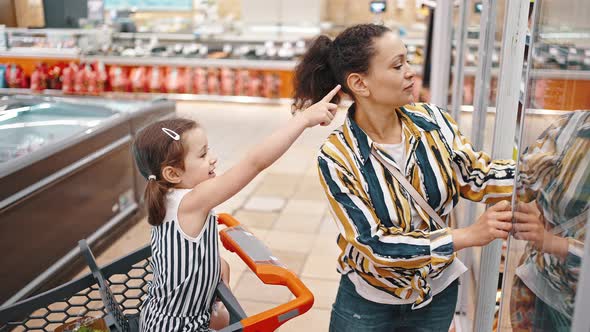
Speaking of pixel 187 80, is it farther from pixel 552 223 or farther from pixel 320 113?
pixel 552 223

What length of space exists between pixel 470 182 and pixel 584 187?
2.40ft

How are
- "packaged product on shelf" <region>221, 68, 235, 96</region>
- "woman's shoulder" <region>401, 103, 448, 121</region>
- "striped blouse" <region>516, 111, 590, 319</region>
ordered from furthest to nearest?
1. "packaged product on shelf" <region>221, 68, 235, 96</region>
2. "woman's shoulder" <region>401, 103, 448, 121</region>
3. "striped blouse" <region>516, 111, 590, 319</region>

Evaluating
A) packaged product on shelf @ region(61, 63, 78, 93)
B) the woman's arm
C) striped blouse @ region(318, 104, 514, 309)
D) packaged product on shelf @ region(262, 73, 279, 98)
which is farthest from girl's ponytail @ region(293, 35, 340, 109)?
packaged product on shelf @ region(61, 63, 78, 93)

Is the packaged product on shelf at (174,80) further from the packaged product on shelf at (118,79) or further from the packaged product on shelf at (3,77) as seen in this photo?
the packaged product on shelf at (3,77)

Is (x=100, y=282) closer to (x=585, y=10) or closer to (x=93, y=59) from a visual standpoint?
(x=585, y=10)

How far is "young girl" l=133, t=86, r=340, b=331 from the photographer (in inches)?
74.5

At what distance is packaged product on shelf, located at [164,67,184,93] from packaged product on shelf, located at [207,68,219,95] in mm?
455

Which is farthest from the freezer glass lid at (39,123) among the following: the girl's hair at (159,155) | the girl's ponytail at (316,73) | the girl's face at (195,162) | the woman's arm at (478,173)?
the woman's arm at (478,173)

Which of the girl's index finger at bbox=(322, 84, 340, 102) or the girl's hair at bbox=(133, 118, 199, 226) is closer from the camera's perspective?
the girl's index finger at bbox=(322, 84, 340, 102)

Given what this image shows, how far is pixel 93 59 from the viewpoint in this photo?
974 centimetres

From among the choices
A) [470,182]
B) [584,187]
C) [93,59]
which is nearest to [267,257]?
[470,182]

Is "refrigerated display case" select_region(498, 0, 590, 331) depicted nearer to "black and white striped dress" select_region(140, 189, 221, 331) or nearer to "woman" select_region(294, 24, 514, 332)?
"woman" select_region(294, 24, 514, 332)

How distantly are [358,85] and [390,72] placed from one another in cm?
10

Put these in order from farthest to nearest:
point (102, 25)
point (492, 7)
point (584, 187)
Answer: point (102, 25), point (492, 7), point (584, 187)
